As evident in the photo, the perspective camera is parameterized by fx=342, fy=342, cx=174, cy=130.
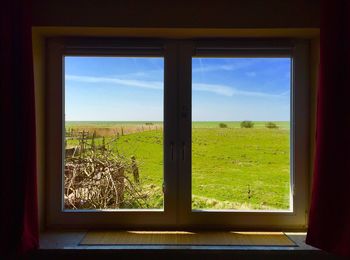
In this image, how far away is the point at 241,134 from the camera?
226 cm

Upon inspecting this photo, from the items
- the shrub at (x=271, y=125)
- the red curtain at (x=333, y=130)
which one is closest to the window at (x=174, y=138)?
the shrub at (x=271, y=125)

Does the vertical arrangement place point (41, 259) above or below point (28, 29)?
below

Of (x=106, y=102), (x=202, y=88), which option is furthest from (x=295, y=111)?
(x=106, y=102)

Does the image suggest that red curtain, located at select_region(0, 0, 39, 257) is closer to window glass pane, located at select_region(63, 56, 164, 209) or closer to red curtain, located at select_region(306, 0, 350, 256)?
window glass pane, located at select_region(63, 56, 164, 209)

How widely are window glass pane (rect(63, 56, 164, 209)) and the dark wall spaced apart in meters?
0.30

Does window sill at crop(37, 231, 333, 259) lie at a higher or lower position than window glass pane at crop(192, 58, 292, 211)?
lower

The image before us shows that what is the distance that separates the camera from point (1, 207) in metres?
1.81

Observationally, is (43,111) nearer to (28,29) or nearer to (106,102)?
(106,102)

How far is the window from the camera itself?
2.23 metres

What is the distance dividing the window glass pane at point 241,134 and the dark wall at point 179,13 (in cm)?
30

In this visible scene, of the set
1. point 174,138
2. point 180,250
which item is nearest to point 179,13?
point 174,138

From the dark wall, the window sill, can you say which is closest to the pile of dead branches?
the window sill

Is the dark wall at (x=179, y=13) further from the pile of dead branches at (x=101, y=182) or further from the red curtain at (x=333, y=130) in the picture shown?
the pile of dead branches at (x=101, y=182)

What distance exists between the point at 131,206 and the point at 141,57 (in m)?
0.99
